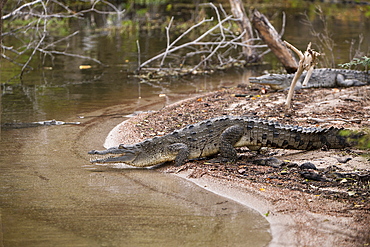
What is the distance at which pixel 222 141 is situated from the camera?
5.60 metres

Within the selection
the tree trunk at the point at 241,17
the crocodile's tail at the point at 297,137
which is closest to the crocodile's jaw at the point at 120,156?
the crocodile's tail at the point at 297,137

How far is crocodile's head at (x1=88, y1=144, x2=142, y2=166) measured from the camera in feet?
18.5

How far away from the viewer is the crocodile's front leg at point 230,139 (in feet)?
18.4

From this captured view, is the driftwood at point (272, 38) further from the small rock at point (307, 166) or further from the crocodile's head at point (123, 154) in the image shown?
the crocodile's head at point (123, 154)

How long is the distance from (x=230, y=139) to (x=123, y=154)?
1.27 meters

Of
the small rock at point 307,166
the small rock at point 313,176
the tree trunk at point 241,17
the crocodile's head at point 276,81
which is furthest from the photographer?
the tree trunk at point 241,17

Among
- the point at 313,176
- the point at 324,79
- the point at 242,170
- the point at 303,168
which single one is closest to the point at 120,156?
the point at 242,170

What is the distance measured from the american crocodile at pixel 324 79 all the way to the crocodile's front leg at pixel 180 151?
195 inches

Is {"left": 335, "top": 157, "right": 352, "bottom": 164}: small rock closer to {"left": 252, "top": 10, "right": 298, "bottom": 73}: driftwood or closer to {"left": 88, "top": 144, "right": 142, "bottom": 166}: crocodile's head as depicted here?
{"left": 88, "top": 144, "right": 142, "bottom": 166}: crocodile's head

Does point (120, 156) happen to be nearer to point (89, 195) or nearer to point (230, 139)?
point (89, 195)

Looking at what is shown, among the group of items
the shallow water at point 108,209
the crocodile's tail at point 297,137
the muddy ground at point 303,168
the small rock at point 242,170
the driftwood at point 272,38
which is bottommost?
the shallow water at point 108,209

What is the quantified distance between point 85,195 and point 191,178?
116cm

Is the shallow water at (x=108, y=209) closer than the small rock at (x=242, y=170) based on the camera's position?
Yes

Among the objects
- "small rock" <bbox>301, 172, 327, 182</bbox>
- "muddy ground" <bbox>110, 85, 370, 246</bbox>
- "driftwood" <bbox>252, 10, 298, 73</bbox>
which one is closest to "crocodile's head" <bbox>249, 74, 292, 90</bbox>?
"muddy ground" <bbox>110, 85, 370, 246</bbox>
